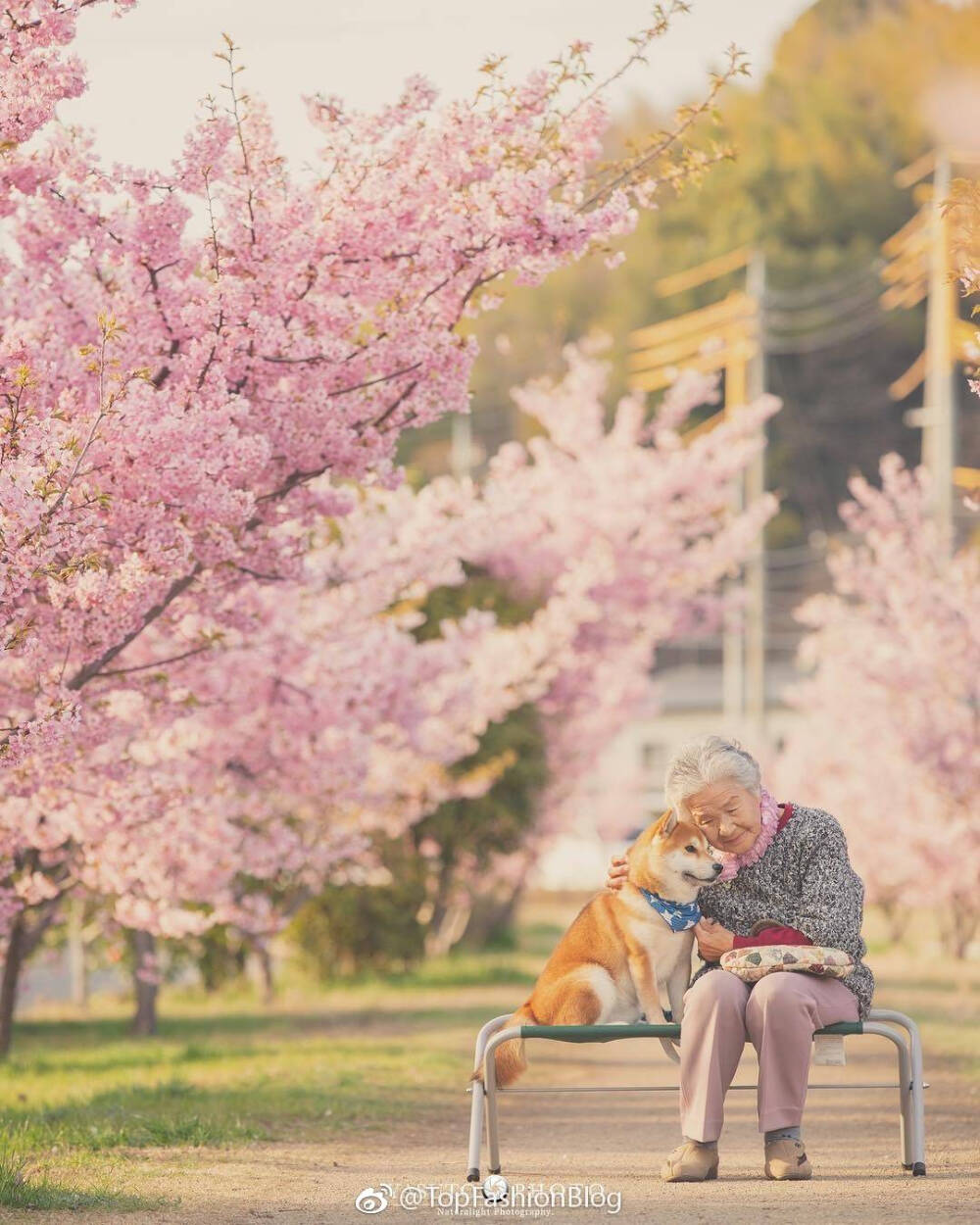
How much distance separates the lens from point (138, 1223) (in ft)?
20.4

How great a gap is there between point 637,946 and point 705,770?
2.10ft

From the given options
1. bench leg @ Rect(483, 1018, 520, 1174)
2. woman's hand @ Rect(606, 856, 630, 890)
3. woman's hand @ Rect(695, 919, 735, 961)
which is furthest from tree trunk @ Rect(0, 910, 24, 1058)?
woman's hand @ Rect(695, 919, 735, 961)

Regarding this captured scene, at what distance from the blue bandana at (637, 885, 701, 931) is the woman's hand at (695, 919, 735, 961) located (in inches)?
2.8

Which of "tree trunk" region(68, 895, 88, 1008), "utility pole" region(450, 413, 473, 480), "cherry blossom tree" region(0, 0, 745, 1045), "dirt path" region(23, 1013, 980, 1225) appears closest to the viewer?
"dirt path" region(23, 1013, 980, 1225)

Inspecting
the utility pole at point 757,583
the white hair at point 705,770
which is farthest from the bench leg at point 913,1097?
the utility pole at point 757,583

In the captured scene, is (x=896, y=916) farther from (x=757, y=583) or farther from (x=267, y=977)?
(x=267, y=977)

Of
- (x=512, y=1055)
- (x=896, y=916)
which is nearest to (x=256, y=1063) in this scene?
(x=512, y=1055)

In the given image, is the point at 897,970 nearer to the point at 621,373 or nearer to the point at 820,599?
the point at 820,599

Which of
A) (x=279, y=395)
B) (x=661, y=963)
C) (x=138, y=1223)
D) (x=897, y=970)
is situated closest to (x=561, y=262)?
(x=279, y=395)

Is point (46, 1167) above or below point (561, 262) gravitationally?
below

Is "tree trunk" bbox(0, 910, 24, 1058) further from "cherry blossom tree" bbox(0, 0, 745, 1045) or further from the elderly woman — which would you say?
the elderly woman

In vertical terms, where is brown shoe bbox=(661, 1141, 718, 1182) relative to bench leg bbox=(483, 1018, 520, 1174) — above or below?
below

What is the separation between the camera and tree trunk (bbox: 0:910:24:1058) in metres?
14.3

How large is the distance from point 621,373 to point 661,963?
5133 centimetres
